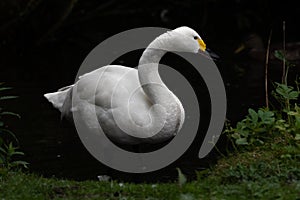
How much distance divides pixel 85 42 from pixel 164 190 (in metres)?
11.7

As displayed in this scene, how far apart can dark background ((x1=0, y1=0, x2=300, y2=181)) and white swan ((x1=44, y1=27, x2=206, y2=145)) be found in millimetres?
633

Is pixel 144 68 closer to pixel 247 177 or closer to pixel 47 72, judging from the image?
pixel 247 177

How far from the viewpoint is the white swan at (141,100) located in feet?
22.3

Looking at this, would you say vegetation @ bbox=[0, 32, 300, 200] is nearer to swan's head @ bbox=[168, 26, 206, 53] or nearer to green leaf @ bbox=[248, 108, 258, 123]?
green leaf @ bbox=[248, 108, 258, 123]

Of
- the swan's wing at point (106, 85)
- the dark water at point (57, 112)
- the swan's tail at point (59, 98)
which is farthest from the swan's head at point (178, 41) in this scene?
the swan's tail at point (59, 98)

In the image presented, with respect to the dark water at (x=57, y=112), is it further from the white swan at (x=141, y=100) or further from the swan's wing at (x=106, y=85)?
the swan's wing at (x=106, y=85)

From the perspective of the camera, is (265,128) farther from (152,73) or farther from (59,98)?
(59,98)

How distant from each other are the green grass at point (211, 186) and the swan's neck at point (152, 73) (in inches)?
51.6

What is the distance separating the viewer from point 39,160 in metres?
7.87

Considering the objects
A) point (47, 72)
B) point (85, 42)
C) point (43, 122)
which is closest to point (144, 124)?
point (43, 122)

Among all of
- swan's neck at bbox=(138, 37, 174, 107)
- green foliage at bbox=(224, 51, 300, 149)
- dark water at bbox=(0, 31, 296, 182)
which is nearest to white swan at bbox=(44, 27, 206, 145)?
swan's neck at bbox=(138, 37, 174, 107)

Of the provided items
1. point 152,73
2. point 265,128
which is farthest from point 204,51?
point 265,128

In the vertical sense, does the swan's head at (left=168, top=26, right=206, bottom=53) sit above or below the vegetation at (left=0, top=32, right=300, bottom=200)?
above

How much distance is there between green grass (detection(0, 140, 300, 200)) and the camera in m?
4.96
